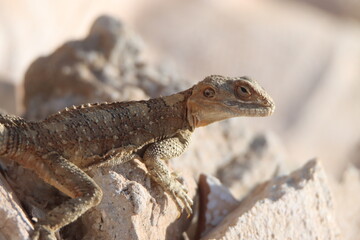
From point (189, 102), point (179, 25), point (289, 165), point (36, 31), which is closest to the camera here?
point (189, 102)

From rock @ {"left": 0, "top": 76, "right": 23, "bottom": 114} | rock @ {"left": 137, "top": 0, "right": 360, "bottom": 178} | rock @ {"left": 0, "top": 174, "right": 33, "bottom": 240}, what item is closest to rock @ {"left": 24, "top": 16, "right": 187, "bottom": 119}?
rock @ {"left": 0, "top": 76, "right": 23, "bottom": 114}

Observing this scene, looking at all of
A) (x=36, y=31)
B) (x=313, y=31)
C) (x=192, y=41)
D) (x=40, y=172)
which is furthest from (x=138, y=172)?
(x=313, y=31)

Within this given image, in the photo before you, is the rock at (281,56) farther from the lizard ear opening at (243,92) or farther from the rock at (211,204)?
the lizard ear opening at (243,92)

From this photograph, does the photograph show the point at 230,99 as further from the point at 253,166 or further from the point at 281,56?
the point at 281,56

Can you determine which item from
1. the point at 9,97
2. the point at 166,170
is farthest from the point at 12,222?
the point at 9,97

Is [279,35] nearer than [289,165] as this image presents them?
No

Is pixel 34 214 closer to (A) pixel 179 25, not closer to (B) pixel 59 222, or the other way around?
(B) pixel 59 222

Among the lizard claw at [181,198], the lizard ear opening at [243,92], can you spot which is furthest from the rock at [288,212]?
the lizard ear opening at [243,92]
